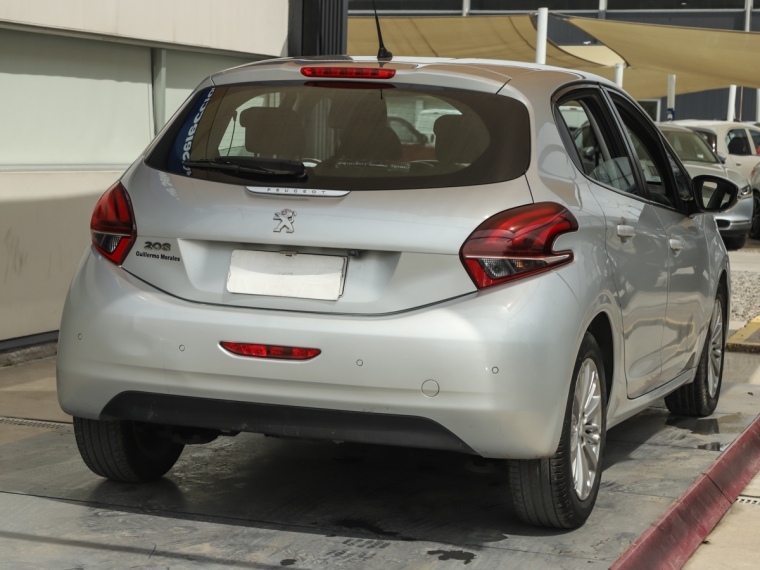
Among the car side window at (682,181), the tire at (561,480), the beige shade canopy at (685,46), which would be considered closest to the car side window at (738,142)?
the beige shade canopy at (685,46)

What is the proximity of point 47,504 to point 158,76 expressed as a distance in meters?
5.04

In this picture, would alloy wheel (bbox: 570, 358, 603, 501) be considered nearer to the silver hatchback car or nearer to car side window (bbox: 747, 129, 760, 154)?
the silver hatchback car

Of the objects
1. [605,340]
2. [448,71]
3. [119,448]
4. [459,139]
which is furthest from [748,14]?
[119,448]

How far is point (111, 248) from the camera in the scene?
4.20 meters

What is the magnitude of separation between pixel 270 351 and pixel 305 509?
856mm

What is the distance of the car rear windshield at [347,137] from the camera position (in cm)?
404

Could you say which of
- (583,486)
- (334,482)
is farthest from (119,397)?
(583,486)

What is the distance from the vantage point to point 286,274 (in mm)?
3939

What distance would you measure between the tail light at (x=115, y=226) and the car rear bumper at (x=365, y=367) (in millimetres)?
131

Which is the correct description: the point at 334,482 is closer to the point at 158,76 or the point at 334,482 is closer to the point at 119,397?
the point at 119,397

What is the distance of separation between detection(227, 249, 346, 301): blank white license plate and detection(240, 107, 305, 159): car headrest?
412 mm

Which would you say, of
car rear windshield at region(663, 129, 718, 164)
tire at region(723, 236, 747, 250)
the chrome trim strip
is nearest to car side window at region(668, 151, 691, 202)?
the chrome trim strip

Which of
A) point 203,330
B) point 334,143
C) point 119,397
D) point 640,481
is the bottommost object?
point 640,481

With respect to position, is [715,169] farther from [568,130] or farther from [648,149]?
[568,130]
